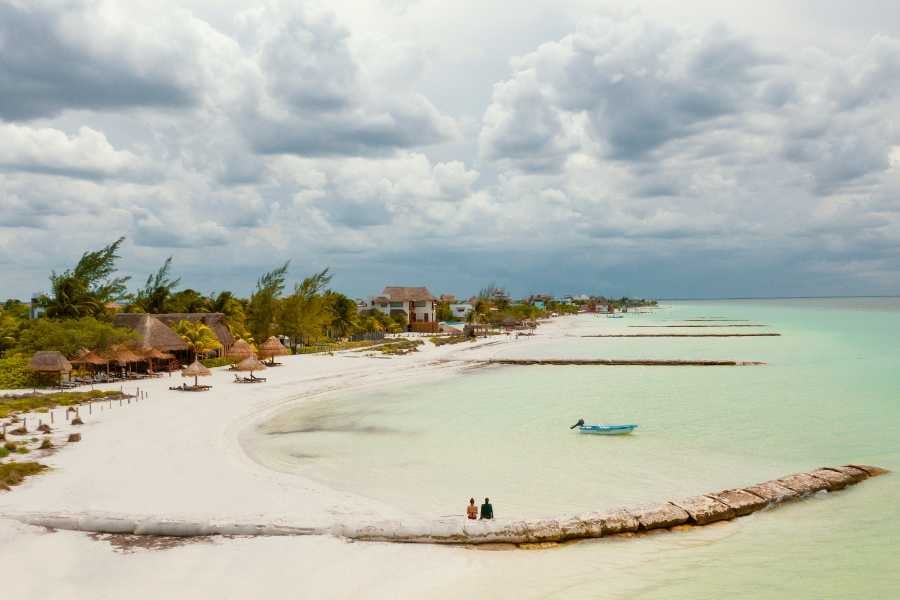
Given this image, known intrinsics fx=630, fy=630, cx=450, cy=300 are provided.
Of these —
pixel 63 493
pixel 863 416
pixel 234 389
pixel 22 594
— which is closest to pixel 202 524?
pixel 22 594

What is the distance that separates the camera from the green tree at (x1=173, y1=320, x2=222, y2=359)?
130 feet

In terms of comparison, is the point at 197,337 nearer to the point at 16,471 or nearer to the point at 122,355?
the point at 122,355

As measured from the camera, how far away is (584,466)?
17.7 metres

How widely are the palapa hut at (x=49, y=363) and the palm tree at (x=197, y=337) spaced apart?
9.82 metres

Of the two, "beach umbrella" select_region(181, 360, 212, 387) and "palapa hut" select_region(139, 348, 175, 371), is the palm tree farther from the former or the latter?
"beach umbrella" select_region(181, 360, 212, 387)

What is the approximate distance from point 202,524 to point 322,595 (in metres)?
3.28

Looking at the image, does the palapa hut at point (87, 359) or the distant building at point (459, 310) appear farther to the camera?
the distant building at point (459, 310)

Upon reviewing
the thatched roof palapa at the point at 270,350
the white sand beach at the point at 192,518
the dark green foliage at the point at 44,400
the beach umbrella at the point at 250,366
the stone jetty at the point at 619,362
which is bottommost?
the stone jetty at the point at 619,362

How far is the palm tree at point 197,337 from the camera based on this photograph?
39.6 m

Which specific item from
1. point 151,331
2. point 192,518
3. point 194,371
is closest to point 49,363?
point 194,371

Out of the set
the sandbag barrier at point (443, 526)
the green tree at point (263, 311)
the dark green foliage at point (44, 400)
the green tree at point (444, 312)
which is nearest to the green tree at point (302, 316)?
the green tree at point (263, 311)

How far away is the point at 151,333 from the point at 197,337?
12.7 ft

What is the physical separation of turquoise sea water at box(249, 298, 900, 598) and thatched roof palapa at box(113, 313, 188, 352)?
1308cm

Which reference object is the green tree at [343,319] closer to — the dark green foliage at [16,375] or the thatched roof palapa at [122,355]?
the thatched roof palapa at [122,355]
